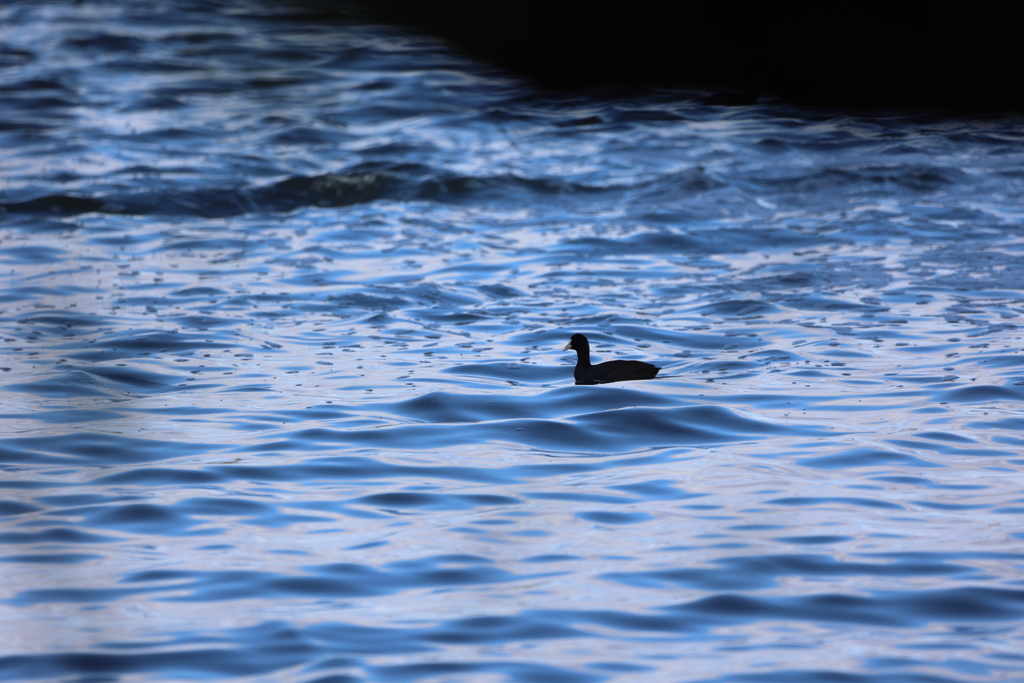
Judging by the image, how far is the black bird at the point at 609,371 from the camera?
7.85 metres

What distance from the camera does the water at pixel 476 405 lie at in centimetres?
190

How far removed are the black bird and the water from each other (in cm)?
16

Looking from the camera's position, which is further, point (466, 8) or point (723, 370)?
point (723, 370)

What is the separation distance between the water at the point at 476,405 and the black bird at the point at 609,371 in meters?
0.16

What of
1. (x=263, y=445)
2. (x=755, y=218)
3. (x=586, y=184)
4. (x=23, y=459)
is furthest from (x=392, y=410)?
(x=586, y=184)

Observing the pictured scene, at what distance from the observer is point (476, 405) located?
741 centimetres

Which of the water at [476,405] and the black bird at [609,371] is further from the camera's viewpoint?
the black bird at [609,371]

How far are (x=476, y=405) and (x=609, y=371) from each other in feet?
3.54

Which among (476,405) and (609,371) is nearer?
Answer: (476,405)

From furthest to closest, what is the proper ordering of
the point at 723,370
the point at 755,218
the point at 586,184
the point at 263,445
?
the point at 586,184 → the point at 755,218 → the point at 723,370 → the point at 263,445

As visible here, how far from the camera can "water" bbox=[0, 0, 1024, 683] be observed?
6.22 feet

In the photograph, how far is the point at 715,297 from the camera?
423 inches

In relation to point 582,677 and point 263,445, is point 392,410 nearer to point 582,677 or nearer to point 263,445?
point 263,445

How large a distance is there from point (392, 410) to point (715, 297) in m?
4.60
